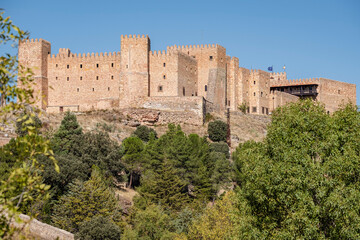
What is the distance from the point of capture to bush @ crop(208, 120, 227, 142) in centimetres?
5437

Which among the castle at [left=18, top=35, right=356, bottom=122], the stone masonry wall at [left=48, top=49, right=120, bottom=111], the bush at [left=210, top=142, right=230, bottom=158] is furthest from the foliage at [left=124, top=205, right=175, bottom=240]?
the stone masonry wall at [left=48, top=49, right=120, bottom=111]

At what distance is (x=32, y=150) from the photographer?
25.7 feet

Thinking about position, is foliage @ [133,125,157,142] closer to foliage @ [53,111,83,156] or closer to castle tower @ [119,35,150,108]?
castle tower @ [119,35,150,108]

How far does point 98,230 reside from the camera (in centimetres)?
2759

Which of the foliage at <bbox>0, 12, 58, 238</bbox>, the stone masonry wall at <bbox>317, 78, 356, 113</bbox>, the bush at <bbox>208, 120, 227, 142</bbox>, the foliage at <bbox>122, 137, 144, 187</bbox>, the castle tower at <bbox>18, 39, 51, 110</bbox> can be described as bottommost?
→ the foliage at <bbox>122, 137, 144, 187</bbox>

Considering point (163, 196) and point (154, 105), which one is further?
point (154, 105)

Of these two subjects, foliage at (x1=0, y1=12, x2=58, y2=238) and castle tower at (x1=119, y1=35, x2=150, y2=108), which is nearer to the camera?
foliage at (x1=0, y1=12, x2=58, y2=238)

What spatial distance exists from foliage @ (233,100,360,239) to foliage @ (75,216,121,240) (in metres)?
9.22

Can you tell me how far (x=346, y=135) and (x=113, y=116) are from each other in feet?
119

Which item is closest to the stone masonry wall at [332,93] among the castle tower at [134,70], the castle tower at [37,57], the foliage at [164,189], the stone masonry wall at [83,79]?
the castle tower at [134,70]

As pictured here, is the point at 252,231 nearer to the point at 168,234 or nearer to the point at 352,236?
the point at 352,236

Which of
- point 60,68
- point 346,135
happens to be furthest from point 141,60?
point 346,135

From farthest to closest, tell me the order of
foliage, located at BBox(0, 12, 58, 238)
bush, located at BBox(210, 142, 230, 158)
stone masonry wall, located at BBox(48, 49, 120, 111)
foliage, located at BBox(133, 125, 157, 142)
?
stone masonry wall, located at BBox(48, 49, 120, 111)
foliage, located at BBox(133, 125, 157, 142)
bush, located at BBox(210, 142, 230, 158)
foliage, located at BBox(0, 12, 58, 238)

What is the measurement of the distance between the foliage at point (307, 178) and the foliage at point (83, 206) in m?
11.3
